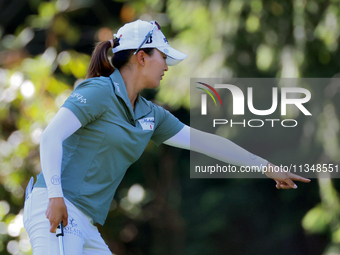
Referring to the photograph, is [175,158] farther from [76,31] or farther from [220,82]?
[76,31]

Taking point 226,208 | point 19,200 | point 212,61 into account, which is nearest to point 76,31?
point 212,61

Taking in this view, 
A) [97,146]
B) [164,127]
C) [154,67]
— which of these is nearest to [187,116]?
[164,127]

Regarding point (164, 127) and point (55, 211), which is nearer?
point (55, 211)

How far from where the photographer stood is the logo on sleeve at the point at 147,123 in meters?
1.94

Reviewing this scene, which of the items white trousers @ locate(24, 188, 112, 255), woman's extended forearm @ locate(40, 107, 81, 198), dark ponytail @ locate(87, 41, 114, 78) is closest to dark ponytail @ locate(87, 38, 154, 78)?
dark ponytail @ locate(87, 41, 114, 78)

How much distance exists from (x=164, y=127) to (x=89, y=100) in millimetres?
656

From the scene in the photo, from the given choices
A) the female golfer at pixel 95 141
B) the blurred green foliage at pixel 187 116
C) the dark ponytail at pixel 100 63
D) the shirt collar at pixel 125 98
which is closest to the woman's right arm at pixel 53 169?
the female golfer at pixel 95 141

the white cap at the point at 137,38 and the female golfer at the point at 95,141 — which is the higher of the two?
the white cap at the point at 137,38

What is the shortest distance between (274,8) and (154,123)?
221 centimetres

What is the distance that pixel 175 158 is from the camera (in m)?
4.65

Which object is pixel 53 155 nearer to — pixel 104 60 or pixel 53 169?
pixel 53 169

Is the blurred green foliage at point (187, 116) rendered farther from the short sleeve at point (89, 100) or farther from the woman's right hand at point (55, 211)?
the woman's right hand at point (55, 211)

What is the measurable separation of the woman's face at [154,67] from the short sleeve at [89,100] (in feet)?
0.93

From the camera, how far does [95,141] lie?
168 centimetres
